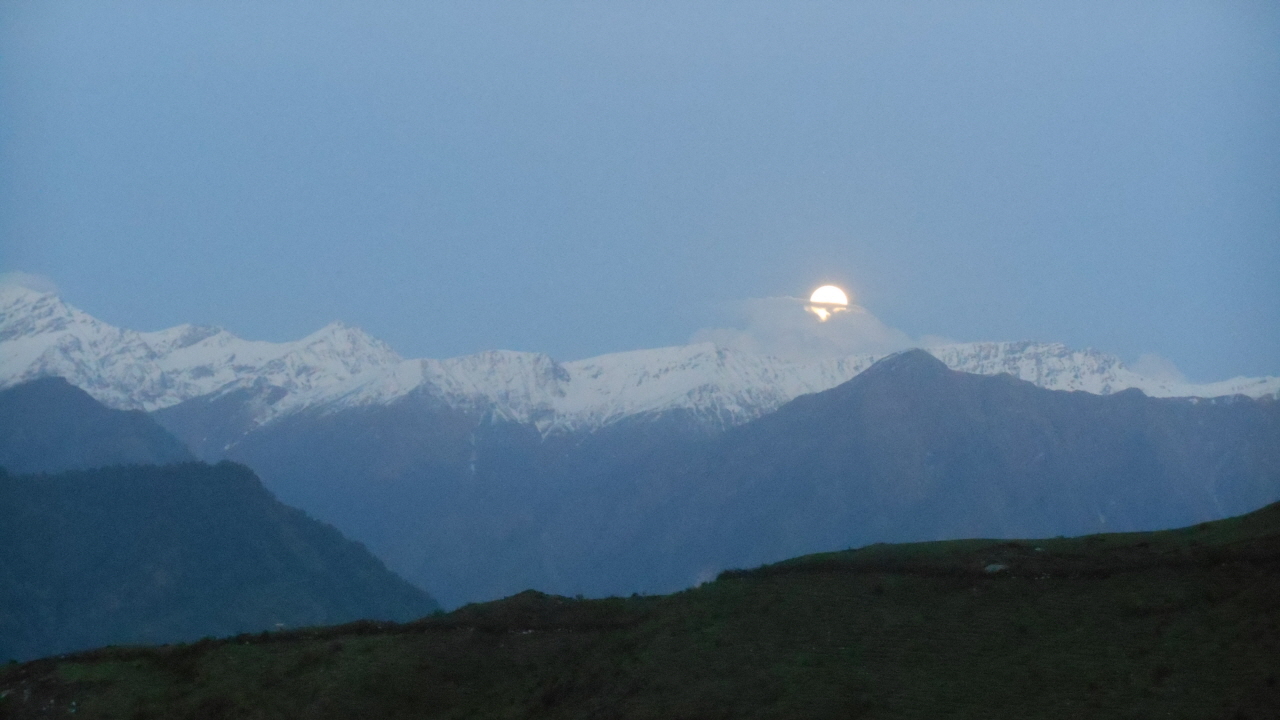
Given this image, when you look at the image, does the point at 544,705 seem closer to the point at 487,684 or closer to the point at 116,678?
the point at 487,684

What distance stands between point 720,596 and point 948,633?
39.5 ft

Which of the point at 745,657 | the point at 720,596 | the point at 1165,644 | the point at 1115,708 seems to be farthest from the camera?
the point at 720,596

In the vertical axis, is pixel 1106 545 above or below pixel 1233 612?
above

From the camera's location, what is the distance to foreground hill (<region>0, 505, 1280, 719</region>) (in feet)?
157

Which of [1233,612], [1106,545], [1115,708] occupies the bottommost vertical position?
[1115,708]

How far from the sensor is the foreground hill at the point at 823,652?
1886 inches

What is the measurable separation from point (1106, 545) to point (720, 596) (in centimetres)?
1938

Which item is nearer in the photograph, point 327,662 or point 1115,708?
point 1115,708

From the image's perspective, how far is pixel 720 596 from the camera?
62.4 meters

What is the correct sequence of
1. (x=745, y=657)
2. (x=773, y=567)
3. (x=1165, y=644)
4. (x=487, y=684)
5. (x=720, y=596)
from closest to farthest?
(x=1165, y=644) → (x=745, y=657) → (x=487, y=684) → (x=720, y=596) → (x=773, y=567)

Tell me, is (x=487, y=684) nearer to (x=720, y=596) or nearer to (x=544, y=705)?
(x=544, y=705)

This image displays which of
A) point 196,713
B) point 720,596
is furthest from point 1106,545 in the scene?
point 196,713

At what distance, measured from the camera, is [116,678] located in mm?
59406

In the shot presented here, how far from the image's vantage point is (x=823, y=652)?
177 feet
